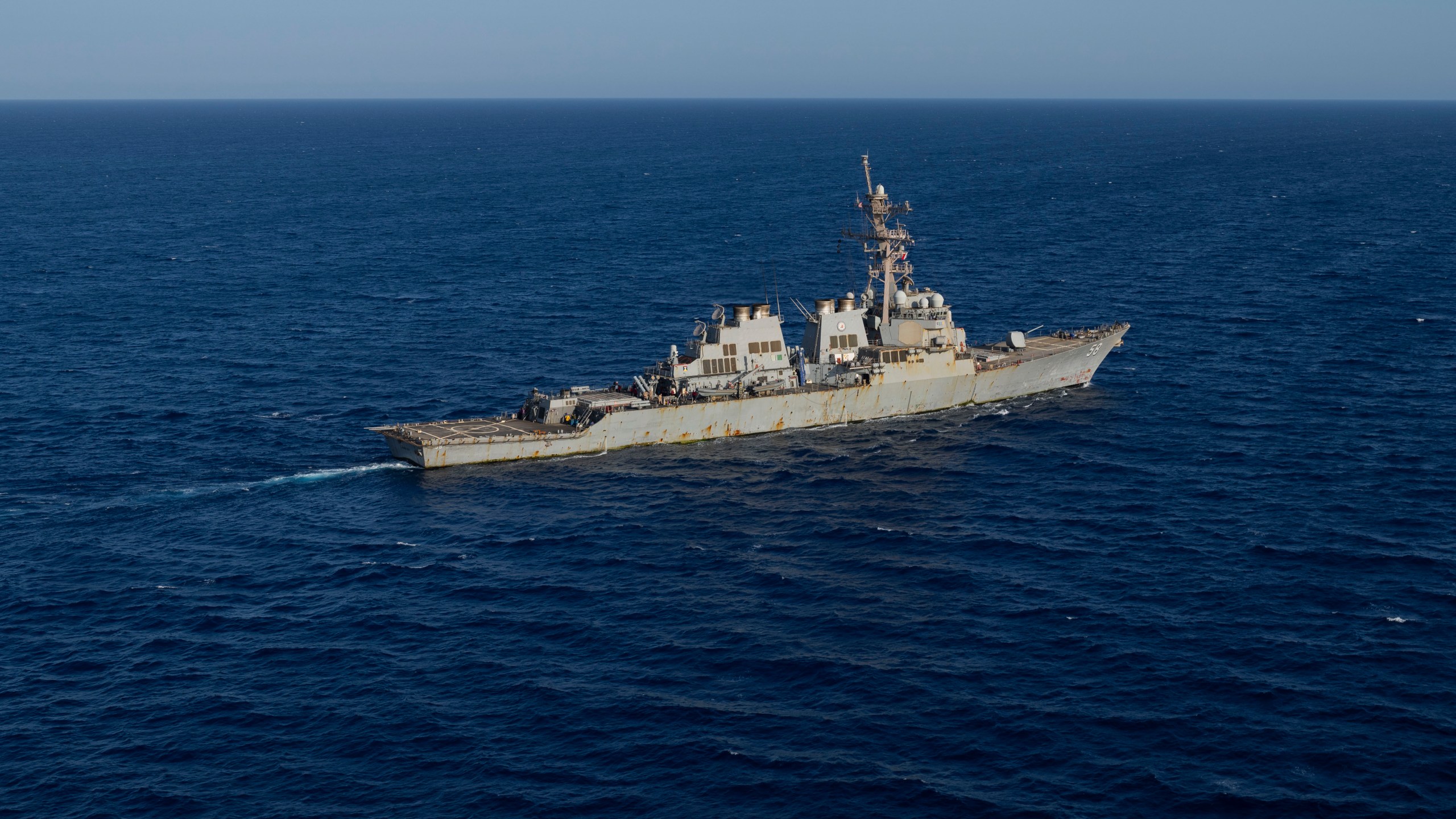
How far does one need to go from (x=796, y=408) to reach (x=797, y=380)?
376 cm

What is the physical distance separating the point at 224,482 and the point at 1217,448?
207 feet

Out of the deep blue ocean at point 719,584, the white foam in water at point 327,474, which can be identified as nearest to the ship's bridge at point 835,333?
the deep blue ocean at point 719,584

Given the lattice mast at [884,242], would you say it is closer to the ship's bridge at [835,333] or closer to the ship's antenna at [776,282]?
the ship's bridge at [835,333]

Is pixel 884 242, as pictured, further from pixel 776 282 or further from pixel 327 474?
pixel 327 474

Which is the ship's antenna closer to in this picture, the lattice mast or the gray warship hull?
the lattice mast

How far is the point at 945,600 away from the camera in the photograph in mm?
59562

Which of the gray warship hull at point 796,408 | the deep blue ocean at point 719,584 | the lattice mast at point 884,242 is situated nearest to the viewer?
the deep blue ocean at point 719,584

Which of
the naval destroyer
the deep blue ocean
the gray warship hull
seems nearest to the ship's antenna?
the deep blue ocean

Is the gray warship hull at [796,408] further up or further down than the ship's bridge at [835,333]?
further down

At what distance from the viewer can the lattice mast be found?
9506 centimetres

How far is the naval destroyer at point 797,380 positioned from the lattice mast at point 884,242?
0.16 meters

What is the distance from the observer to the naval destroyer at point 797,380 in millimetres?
81688

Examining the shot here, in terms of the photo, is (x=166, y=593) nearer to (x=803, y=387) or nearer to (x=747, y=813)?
(x=747, y=813)

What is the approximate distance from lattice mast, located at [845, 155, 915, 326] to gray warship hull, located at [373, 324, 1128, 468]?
6.99m
